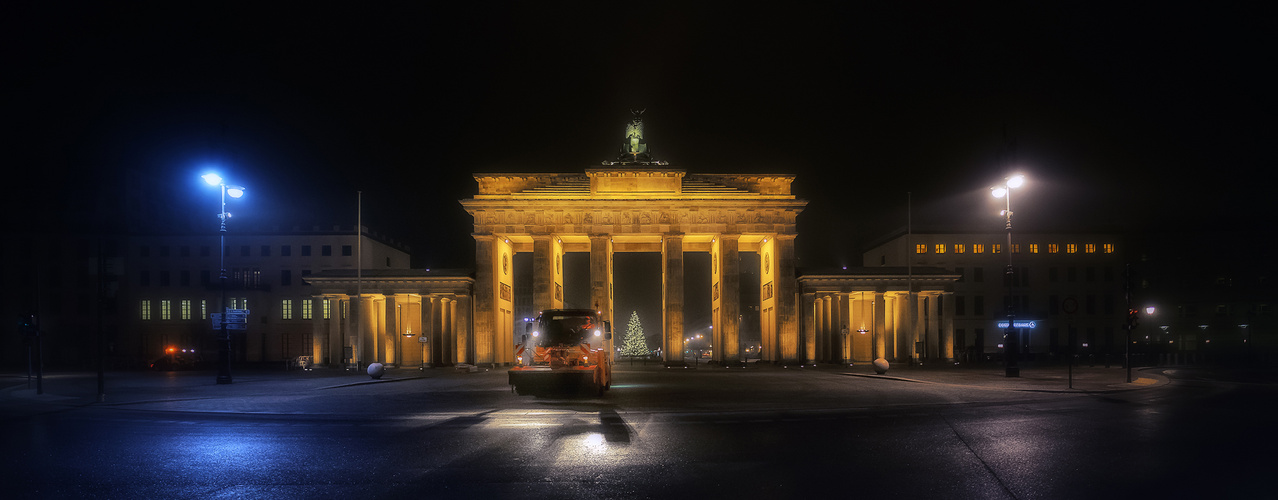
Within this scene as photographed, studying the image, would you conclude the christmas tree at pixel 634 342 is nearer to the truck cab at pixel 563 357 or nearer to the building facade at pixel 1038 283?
the building facade at pixel 1038 283

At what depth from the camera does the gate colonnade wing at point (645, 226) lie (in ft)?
186

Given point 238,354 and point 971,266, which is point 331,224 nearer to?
point 238,354

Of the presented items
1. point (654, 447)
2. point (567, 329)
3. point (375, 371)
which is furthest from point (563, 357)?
A: point (375, 371)

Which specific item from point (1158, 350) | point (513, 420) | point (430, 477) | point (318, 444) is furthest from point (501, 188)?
point (1158, 350)

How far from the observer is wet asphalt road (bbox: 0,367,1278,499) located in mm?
→ 10148

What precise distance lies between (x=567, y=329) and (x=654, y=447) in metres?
14.7

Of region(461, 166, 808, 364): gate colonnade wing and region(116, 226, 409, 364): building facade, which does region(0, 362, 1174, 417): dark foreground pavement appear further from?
region(116, 226, 409, 364): building facade

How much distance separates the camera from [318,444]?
561 inches

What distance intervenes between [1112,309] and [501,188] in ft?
197

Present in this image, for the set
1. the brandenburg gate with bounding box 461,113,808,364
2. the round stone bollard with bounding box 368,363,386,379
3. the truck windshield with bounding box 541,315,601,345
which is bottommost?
the round stone bollard with bounding box 368,363,386,379

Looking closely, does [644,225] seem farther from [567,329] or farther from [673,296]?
[567,329]

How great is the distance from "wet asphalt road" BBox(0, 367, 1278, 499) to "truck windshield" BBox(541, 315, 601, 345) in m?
3.65

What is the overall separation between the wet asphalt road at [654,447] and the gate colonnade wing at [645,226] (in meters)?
32.5

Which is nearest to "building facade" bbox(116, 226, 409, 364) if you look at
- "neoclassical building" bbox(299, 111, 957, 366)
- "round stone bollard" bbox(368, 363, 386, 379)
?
"neoclassical building" bbox(299, 111, 957, 366)
